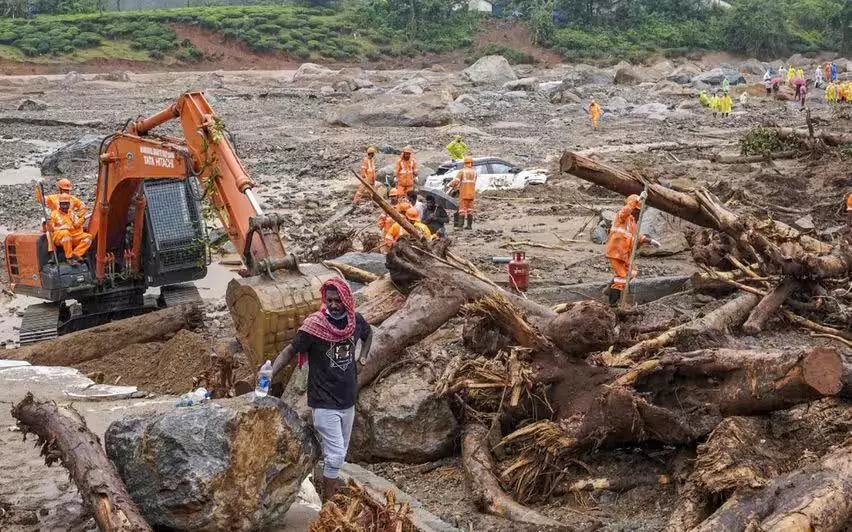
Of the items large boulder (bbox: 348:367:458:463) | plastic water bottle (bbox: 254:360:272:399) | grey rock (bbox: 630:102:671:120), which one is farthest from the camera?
grey rock (bbox: 630:102:671:120)

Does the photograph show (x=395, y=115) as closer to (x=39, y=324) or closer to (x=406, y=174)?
(x=406, y=174)

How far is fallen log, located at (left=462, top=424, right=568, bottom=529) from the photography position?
662 centimetres

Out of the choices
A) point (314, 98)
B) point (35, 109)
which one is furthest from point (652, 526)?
point (314, 98)

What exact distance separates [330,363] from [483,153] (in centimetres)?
2406

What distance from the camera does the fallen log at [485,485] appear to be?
662 cm

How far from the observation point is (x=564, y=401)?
7.57 m

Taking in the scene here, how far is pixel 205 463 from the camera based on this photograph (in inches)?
232

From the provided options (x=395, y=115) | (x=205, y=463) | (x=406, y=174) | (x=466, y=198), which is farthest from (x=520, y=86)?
(x=205, y=463)

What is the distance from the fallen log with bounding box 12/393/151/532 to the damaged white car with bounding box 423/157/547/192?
1616 centimetres

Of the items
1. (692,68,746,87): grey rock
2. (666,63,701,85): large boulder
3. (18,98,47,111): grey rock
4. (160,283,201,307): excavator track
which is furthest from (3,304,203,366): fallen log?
(666,63,701,85): large boulder

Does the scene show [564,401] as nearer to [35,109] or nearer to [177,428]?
[177,428]

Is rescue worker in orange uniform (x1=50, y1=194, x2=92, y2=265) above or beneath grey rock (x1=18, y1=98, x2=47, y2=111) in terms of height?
above

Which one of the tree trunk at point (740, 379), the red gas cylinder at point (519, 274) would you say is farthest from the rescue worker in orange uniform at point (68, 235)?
the tree trunk at point (740, 379)

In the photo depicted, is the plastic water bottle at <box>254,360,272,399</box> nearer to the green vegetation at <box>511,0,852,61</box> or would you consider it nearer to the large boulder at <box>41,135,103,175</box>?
the large boulder at <box>41,135,103,175</box>
